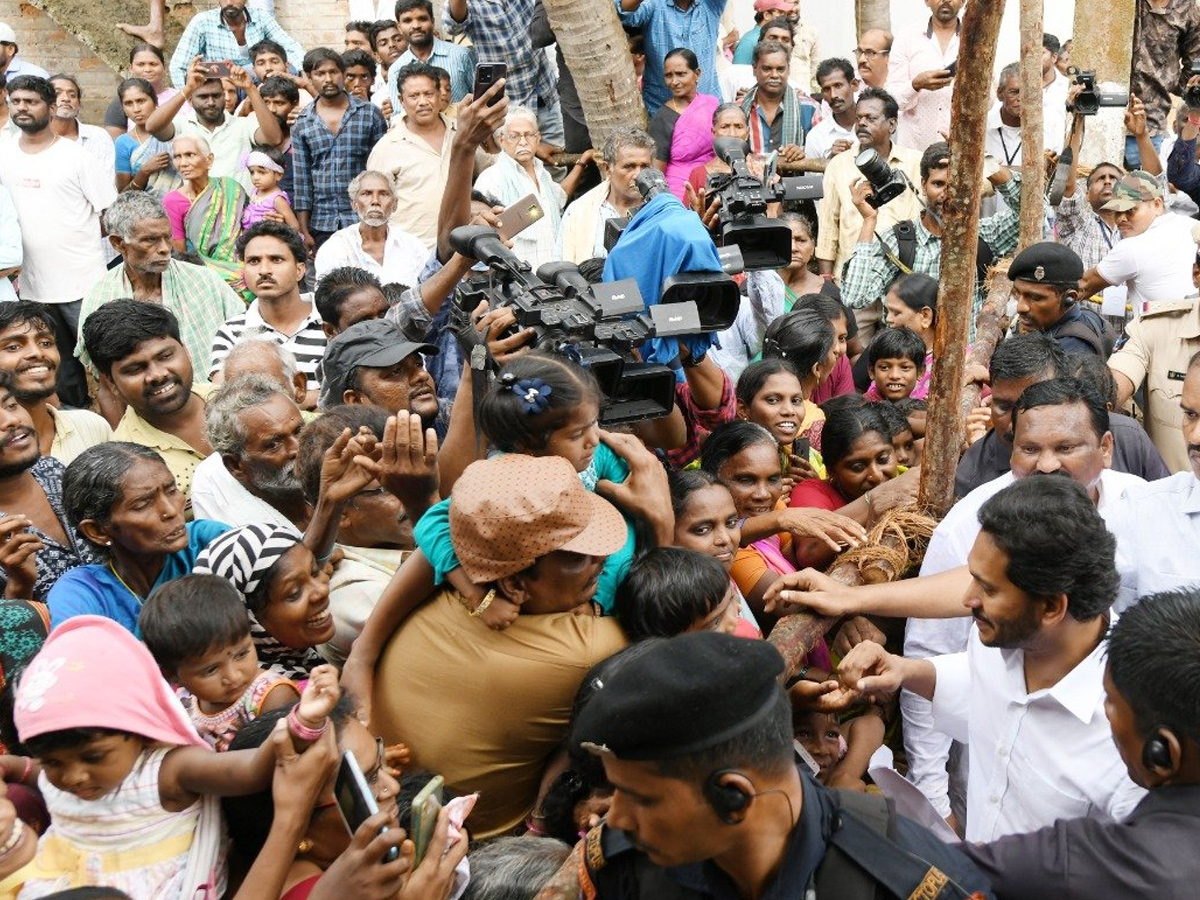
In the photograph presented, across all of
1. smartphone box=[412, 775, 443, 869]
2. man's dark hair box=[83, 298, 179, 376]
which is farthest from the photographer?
smartphone box=[412, 775, 443, 869]

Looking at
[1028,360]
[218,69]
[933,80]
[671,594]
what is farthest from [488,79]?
[218,69]

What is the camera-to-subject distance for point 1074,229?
8359 millimetres

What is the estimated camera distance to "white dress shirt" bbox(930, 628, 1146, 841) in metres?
2.73

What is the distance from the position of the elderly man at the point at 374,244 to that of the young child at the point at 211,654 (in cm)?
396

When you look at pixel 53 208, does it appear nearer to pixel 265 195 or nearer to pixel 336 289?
pixel 265 195

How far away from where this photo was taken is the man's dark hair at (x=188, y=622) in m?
2.92

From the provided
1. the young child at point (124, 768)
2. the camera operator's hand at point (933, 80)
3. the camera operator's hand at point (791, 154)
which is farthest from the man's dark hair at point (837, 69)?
the young child at point (124, 768)

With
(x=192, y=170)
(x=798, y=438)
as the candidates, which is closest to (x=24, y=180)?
(x=192, y=170)

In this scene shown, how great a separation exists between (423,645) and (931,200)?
5517mm

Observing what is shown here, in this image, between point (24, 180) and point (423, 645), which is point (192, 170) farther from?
point (423, 645)

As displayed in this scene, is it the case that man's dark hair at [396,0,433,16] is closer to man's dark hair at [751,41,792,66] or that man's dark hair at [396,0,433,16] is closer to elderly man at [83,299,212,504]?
man's dark hair at [751,41,792,66]

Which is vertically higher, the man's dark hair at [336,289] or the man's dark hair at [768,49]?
the man's dark hair at [768,49]

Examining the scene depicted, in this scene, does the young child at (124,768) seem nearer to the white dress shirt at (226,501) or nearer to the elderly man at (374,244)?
the white dress shirt at (226,501)

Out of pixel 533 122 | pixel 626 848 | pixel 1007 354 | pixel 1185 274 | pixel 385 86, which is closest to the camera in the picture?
pixel 626 848
